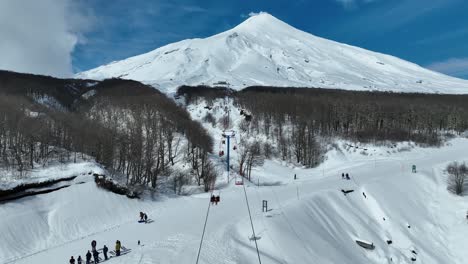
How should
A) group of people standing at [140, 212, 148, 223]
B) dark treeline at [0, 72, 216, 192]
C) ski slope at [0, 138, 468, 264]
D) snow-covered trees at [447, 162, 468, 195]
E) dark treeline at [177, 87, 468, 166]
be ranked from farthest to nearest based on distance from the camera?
dark treeline at [177, 87, 468, 166] < snow-covered trees at [447, 162, 468, 195] < dark treeline at [0, 72, 216, 192] < group of people standing at [140, 212, 148, 223] < ski slope at [0, 138, 468, 264]

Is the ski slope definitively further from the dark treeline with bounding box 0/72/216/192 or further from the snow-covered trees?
the dark treeline with bounding box 0/72/216/192

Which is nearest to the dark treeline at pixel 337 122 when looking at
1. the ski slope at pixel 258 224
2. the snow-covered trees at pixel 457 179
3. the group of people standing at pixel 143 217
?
the snow-covered trees at pixel 457 179

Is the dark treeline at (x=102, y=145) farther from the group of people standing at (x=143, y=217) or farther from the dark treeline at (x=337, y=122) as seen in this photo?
the dark treeline at (x=337, y=122)

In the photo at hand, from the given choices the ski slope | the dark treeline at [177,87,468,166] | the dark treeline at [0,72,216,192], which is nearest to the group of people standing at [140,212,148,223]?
the ski slope

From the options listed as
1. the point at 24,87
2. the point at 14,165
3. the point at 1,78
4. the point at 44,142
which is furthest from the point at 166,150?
the point at 1,78

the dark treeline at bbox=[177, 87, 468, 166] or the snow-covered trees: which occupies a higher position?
the dark treeline at bbox=[177, 87, 468, 166]

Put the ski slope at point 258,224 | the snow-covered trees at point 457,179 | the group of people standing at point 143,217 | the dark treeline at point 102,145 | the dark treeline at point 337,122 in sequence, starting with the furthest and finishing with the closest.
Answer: the dark treeline at point 337,122 < the snow-covered trees at point 457,179 < the dark treeline at point 102,145 < the group of people standing at point 143,217 < the ski slope at point 258,224
